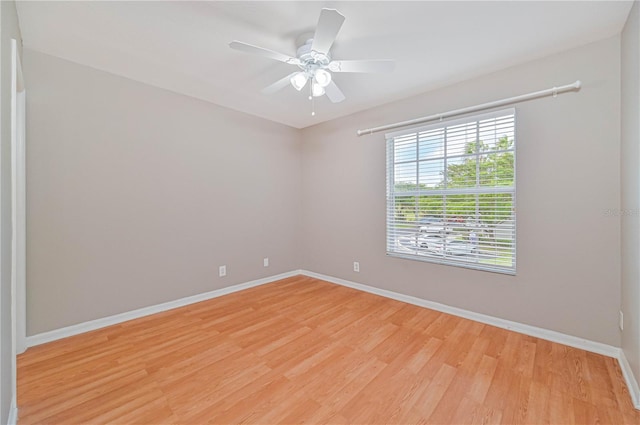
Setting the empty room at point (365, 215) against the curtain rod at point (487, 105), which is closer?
the empty room at point (365, 215)

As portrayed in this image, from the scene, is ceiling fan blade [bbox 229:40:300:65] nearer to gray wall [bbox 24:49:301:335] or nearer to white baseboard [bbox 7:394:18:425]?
gray wall [bbox 24:49:301:335]

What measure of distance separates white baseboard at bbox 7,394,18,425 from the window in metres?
3.27

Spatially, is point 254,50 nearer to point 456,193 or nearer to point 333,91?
point 333,91

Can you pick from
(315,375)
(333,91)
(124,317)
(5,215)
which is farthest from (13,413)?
(333,91)

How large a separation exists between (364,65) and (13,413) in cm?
299

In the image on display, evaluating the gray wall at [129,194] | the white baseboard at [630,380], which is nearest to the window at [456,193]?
the white baseboard at [630,380]

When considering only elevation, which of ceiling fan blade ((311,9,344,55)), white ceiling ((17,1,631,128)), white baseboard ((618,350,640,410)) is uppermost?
white ceiling ((17,1,631,128))

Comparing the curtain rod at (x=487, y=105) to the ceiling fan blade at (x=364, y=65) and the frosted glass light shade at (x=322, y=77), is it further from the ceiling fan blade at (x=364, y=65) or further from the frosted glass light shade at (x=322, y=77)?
the frosted glass light shade at (x=322, y=77)

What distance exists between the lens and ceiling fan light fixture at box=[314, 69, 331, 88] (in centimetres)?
213

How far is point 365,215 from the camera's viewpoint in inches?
146

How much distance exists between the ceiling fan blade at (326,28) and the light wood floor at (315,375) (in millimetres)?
2226

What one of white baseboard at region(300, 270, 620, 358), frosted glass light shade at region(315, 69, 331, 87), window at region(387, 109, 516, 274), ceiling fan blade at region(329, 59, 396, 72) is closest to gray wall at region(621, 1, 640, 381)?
white baseboard at region(300, 270, 620, 358)

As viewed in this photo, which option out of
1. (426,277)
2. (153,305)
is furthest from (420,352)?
(153,305)

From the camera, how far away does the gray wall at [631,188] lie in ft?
5.49
